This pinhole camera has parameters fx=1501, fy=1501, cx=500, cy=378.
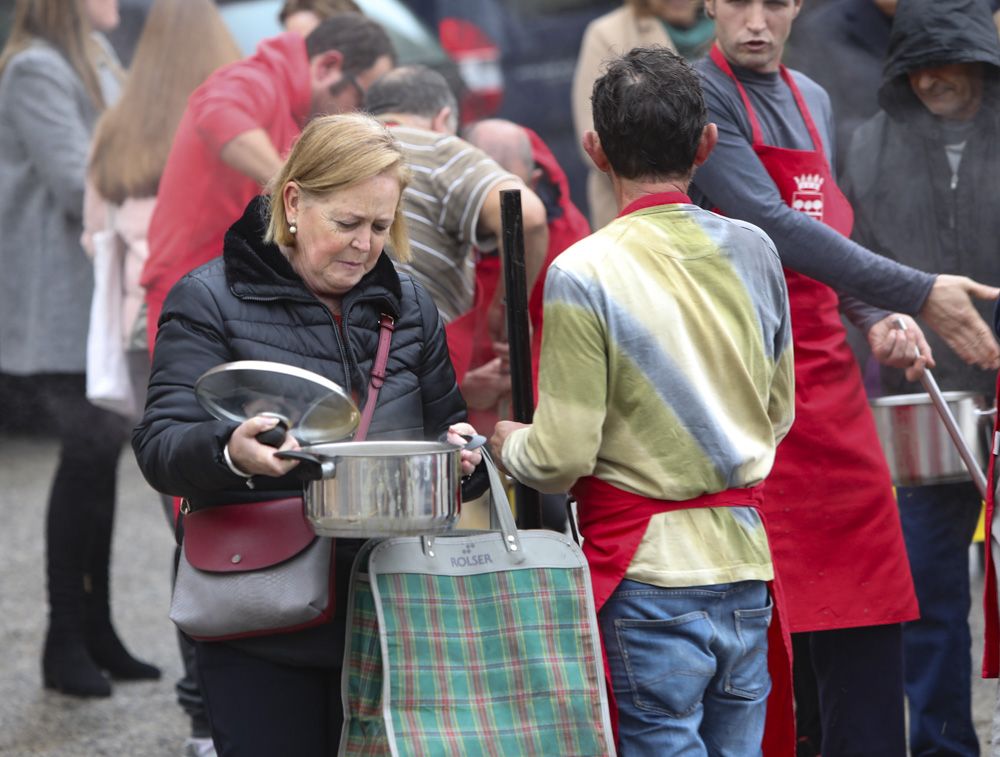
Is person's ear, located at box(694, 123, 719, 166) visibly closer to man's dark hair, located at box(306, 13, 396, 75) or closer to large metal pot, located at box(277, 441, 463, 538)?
large metal pot, located at box(277, 441, 463, 538)

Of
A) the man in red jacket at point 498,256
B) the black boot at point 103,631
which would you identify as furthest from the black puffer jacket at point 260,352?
the black boot at point 103,631

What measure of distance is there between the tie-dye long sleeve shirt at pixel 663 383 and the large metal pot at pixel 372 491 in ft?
0.76

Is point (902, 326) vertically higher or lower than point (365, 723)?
higher

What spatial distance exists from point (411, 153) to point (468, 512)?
33.1 inches

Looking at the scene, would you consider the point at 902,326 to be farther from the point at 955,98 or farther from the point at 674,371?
the point at 674,371

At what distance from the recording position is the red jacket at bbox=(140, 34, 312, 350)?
12.9 ft

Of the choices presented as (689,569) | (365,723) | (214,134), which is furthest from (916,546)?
(214,134)

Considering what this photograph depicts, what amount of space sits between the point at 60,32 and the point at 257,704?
9.84ft

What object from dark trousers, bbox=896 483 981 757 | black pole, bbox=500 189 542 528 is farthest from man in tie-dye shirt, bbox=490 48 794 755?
dark trousers, bbox=896 483 981 757

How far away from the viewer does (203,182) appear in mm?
3969

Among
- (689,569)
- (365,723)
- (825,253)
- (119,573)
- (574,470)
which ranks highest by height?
(825,253)

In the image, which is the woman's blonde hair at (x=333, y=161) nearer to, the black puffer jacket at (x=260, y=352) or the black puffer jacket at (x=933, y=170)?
the black puffer jacket at (x=260, y=352)

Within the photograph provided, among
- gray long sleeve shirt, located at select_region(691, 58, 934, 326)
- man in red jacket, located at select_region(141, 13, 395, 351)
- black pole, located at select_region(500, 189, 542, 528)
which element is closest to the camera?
black pole, located at select_region(500, 189, 542, 528)

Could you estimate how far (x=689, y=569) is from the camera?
7.67ft
